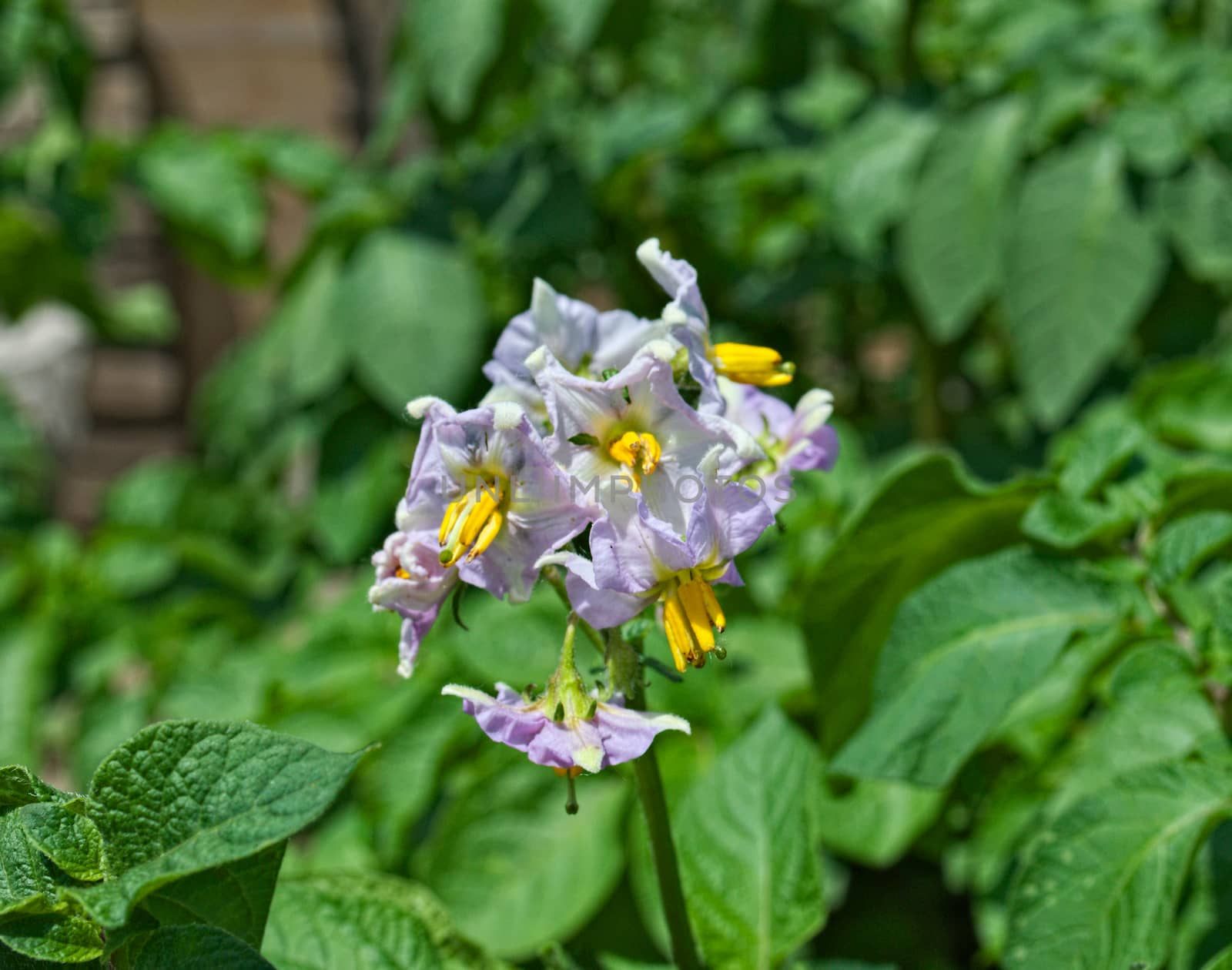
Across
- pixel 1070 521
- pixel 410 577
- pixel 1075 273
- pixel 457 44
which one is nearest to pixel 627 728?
pixel 410 577

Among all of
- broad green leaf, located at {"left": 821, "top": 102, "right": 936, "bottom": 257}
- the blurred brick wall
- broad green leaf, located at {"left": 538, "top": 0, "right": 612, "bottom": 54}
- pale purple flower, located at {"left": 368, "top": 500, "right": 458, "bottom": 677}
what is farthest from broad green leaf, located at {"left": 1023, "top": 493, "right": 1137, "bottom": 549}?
the blurred brick wall

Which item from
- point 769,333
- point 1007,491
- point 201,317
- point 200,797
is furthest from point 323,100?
point 200,797

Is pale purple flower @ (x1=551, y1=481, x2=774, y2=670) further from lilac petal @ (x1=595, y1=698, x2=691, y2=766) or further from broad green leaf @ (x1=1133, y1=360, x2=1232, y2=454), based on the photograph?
broad green leaf @ (x1=1133, y1=360, x2=1232, y2=454)

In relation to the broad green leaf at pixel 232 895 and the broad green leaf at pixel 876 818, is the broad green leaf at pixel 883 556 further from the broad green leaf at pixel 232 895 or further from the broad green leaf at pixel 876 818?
the broad green leaf at pixel 232 895

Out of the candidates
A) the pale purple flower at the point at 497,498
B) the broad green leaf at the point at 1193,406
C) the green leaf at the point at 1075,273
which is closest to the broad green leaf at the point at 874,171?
the green leaf at the point at 1075,273

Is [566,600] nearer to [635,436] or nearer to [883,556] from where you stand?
[635,436]

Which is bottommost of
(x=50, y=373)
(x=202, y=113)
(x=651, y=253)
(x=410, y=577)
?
(x=50, y=373)

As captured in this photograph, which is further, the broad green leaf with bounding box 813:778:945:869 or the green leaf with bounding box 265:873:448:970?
the broad green leaf with bounding box 813:778:945:869

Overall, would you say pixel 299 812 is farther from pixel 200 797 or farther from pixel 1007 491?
pixel 1007 491
